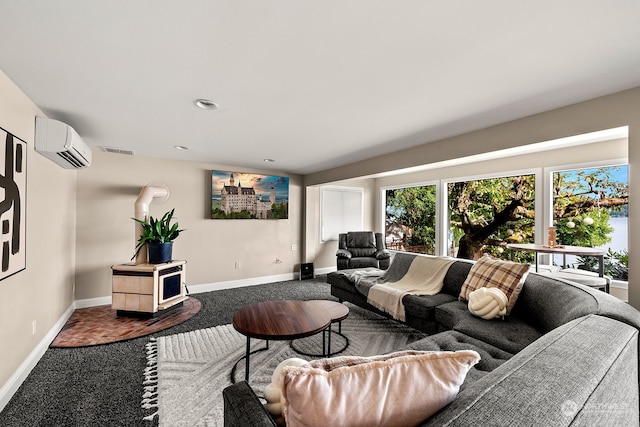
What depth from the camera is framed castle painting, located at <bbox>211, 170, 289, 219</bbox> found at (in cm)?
496

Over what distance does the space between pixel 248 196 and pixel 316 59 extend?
3.87 metres

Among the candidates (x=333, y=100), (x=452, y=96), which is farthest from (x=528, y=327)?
(x=333, y=100)

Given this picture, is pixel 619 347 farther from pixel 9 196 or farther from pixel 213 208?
pixel 213 208

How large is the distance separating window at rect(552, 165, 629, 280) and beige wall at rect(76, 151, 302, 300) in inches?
170

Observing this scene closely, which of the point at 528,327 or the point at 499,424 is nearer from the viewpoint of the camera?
the point at 499,424

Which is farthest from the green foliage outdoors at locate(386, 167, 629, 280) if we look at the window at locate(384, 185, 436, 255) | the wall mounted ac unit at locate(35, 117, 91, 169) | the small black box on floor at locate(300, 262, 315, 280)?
the wall mounted ac unit at locate(35, 117, 91, 169)

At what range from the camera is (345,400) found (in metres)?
0.71

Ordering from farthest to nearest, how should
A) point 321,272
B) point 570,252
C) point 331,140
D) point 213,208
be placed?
point 321,272 < point 213,208 < point 331,140 < point 570,252

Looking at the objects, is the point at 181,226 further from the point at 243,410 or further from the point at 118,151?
the point at 243,410

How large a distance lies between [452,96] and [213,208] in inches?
160

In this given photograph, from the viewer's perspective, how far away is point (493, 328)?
2031 mm

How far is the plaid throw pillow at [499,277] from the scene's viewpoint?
2.27 metres

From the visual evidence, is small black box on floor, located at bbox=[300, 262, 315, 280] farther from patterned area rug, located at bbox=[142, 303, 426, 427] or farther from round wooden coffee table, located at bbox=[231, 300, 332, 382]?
round wooden coffee table, located at bbox=[231, 300, 332, 382]

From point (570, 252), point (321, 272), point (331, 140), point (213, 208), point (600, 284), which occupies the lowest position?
point (321, 272)
